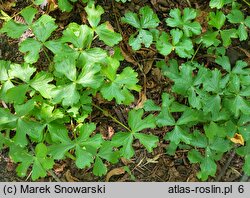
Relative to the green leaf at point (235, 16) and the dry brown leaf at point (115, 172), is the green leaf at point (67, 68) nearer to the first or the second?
the dry brown leaf at point (115, 172)

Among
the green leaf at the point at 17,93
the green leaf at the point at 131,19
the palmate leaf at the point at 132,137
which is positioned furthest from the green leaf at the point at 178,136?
the green leaf at the point at 17,93

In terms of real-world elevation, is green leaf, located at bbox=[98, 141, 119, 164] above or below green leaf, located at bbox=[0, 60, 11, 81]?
below

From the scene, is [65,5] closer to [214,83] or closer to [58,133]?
[58,133]

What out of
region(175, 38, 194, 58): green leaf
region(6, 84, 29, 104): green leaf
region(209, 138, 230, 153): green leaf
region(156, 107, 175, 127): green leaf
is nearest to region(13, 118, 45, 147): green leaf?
region(6, 84, 29, 104): green leaf

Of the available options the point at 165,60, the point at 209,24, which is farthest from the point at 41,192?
the point at 209,24

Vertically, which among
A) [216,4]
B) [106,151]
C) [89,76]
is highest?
[216,4]

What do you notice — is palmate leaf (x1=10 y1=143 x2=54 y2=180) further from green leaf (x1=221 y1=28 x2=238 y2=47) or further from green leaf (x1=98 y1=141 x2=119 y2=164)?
green leaf (x1=221 y1=28 x2=238 y2=47)

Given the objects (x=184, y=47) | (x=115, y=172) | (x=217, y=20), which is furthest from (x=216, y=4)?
(x=115, y=172)
